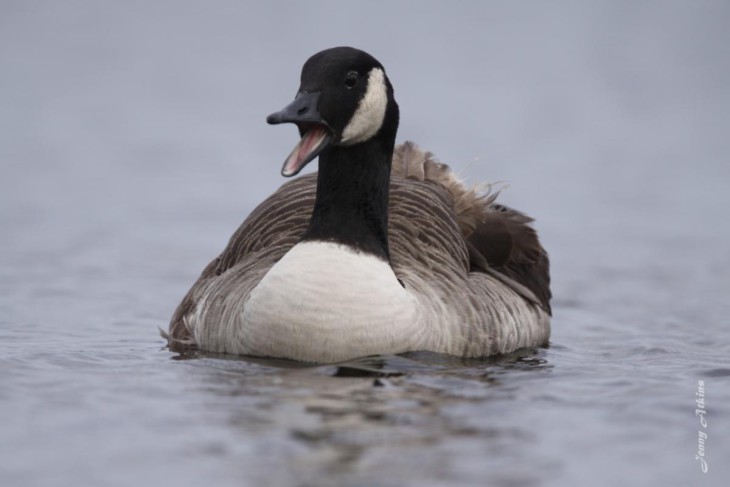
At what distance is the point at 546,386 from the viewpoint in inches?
360

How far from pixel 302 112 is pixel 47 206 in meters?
12.8

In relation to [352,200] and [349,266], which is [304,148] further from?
[349,266]

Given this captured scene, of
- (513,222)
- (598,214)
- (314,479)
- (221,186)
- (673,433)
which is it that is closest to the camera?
(314,479)

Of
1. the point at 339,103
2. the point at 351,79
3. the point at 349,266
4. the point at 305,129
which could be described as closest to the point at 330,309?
the point at 349,266

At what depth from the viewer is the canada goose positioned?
352 inches

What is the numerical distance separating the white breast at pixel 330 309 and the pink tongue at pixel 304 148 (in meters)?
0.66

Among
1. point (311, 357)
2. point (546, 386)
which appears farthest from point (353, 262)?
point (546, 386)

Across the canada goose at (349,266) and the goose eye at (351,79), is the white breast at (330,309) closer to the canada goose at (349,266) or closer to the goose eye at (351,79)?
the canada goose at (349,266)

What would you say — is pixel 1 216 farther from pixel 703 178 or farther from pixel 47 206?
pixel 703 178

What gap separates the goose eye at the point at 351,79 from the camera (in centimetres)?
922

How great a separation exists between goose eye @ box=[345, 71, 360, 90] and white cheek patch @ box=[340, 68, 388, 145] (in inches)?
4.0

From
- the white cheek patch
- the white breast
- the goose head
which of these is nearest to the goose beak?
the goose head

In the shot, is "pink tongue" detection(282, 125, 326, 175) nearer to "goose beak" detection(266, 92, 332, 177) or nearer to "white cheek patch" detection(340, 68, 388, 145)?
"goose beak" detection(266, 92, 332, 177)

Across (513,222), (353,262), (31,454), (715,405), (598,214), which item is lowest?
(31,454)
